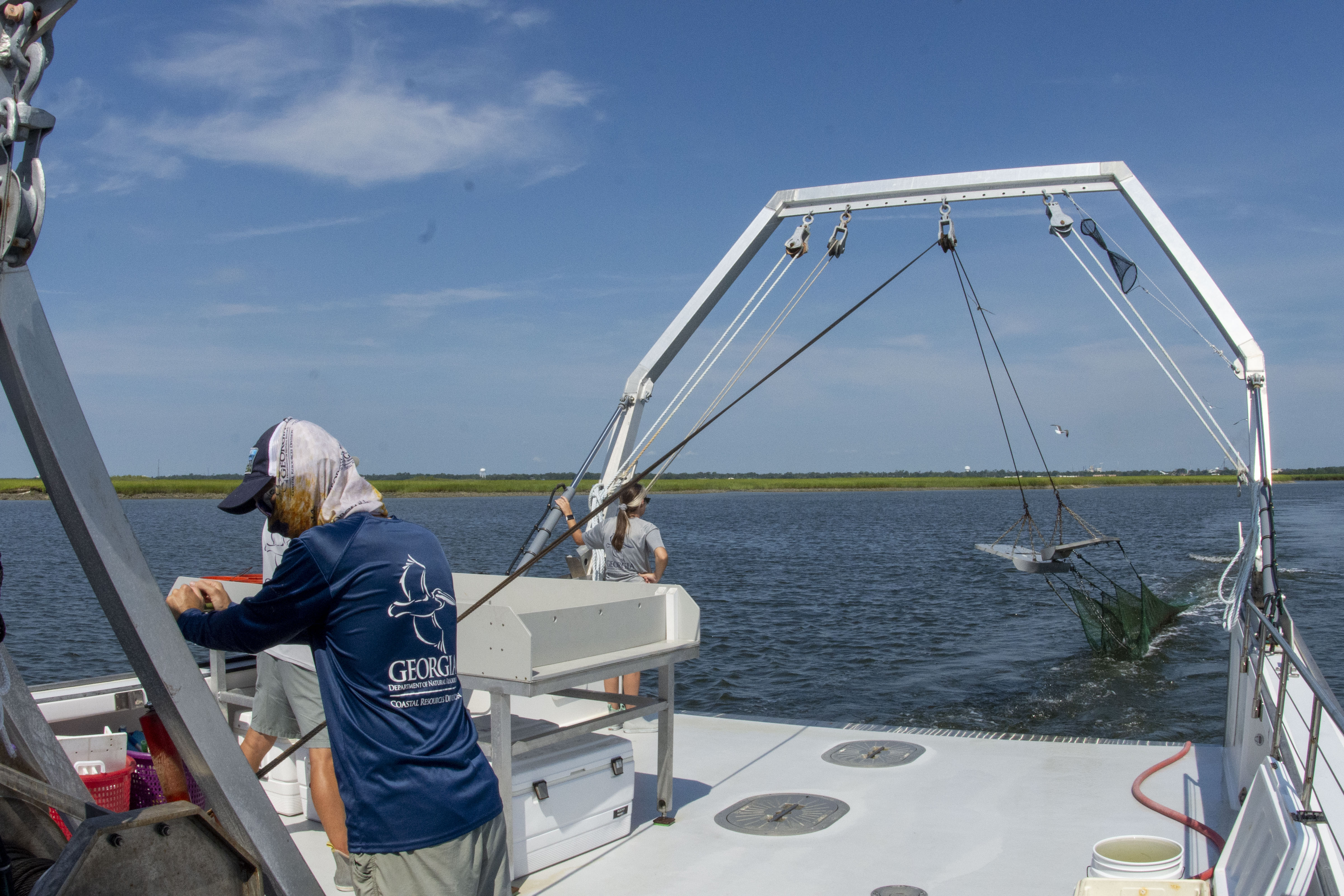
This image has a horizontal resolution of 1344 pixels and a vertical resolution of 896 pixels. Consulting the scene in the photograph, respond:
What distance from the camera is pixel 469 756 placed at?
7.18 feet

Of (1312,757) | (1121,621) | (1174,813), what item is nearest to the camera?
(1312,757)

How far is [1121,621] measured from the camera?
1511 centimetres

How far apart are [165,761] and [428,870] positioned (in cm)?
173

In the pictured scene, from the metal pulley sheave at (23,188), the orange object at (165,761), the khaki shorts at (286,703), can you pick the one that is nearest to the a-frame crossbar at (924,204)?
the khaki shorts at (286,703)

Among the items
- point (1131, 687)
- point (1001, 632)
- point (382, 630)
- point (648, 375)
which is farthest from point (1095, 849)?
point (1001, 632)

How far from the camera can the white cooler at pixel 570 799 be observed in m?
3.93

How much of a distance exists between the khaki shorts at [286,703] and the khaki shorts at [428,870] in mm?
1738

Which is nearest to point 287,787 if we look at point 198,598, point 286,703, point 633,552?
point 286,703

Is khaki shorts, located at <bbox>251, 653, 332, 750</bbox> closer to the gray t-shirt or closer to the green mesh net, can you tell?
the gray t-shirt

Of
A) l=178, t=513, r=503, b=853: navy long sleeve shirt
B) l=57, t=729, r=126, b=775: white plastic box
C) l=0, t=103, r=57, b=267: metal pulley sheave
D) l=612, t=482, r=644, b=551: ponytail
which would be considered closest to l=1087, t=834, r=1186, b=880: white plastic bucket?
l=178, t=513, r=503, b=853: navy long sleeve shirt

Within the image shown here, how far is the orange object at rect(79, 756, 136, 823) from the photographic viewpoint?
144 inches

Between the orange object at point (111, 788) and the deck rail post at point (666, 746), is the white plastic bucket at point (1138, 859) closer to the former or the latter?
the deck rail post at point (666, 746)

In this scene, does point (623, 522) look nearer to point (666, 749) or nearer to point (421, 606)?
point (666, 749)

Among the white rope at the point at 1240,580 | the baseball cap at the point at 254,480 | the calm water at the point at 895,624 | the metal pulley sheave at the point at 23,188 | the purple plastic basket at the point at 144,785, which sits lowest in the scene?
the calm water at the point at 895,624
